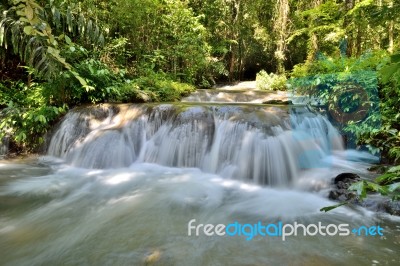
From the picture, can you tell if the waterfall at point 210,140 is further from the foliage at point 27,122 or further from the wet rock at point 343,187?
the wet rock at point 343,187

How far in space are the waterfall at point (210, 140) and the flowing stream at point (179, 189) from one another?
0.02 meters

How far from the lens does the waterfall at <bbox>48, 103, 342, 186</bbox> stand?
5117mm

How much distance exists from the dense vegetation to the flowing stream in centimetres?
63

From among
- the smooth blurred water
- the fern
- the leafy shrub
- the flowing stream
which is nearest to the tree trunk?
the leafy shrub

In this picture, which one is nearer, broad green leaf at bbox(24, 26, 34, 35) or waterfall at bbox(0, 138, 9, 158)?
broad green leaf at bbox(24, 26, 34, 35)

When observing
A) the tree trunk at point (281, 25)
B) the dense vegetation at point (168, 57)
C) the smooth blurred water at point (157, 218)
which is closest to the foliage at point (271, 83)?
the dense vegetation at point (168, 57)

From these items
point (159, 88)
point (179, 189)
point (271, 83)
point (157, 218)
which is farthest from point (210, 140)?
point (271, 83)

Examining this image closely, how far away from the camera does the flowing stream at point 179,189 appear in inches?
106

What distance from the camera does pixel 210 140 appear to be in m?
5.64

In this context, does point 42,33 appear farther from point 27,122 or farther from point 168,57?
point 168,57

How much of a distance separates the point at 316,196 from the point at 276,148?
125 centimetres

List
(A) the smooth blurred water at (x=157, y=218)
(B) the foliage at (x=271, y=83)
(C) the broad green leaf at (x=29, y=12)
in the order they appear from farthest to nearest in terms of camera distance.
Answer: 1. (B) the foliage at (x=271, y=83)
2. (A) the smooth blurred water at (x=157, y=218)
3. (C) the broad green leaf at (x=29, y=12)

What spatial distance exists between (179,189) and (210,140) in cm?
150

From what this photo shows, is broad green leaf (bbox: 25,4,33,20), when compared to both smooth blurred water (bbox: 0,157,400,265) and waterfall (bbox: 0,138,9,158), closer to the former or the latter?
smooth blurred water (bbox: 0,157,400,265)
